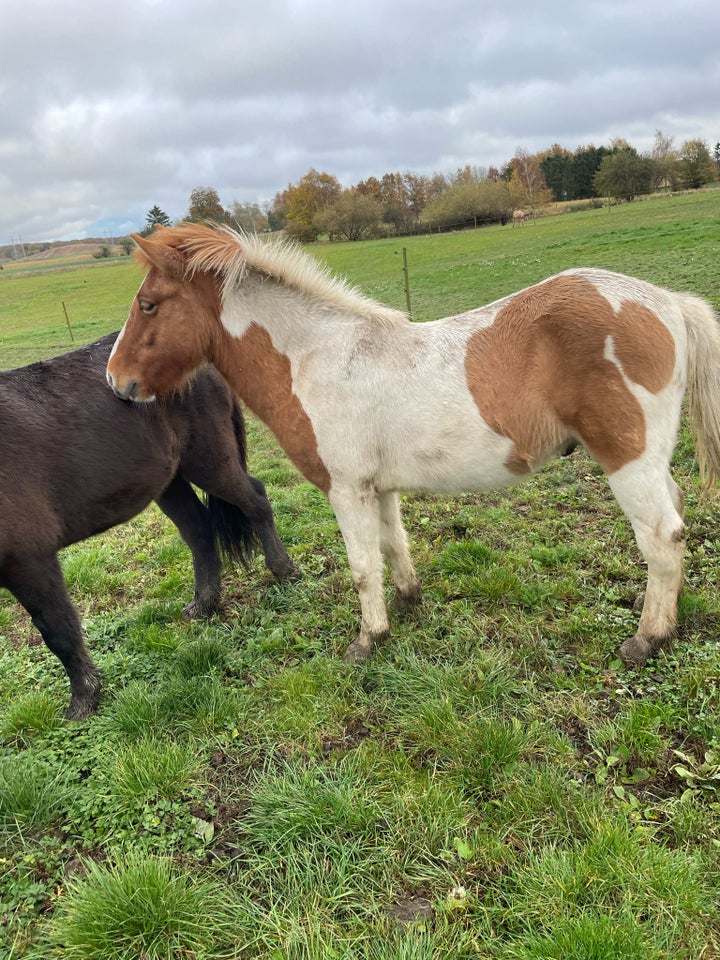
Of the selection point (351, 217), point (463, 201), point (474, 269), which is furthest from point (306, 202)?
point (474, 269)

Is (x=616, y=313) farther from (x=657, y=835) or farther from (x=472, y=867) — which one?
(x=472, y=867)

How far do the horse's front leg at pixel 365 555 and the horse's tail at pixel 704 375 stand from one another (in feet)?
5.87

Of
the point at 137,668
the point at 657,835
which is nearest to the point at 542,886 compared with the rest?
the point at 657,835

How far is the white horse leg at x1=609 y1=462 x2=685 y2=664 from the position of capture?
272 cm

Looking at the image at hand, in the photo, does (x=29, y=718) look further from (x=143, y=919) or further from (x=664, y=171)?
(x=664, y=171)

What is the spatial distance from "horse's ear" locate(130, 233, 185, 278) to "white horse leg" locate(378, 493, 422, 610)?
179 centimetres

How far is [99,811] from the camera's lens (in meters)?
2.54

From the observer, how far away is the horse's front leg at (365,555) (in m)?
3.15

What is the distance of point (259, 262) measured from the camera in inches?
123

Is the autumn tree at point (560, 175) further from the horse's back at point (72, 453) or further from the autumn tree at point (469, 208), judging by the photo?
the horse's back at point (72, 453)

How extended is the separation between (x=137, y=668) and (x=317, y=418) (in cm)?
202

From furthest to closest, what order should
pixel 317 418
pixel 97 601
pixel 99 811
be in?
pixel 97 601, pixel 317 418, pixel 99 811

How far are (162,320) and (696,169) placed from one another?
2410 inches

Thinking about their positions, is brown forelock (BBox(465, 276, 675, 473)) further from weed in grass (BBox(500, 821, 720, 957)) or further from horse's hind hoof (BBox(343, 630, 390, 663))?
weed in grass (BBox(500, 821, 720, 957))
